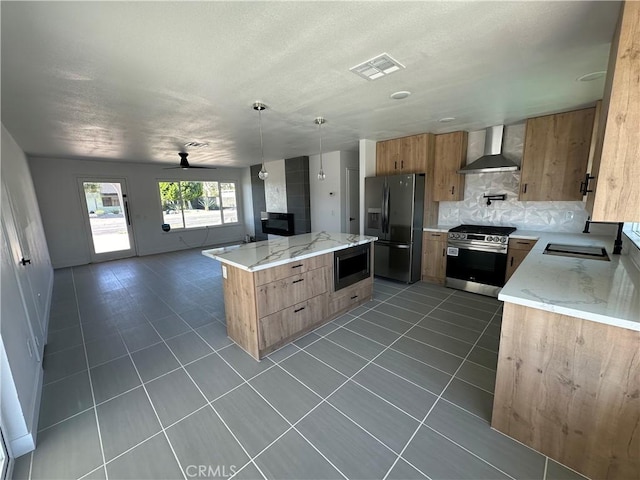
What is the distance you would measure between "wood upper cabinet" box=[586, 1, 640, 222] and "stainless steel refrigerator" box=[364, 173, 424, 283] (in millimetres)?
2637

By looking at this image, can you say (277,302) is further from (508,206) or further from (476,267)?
(508,206)

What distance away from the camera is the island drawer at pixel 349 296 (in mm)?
3084

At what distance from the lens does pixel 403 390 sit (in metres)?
2.01

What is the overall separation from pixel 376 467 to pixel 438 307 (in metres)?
2.34

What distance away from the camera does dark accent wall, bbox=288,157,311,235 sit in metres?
6.32

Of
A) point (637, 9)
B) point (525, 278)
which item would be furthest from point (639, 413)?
point (637, 9)

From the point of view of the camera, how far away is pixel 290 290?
2.58 meters

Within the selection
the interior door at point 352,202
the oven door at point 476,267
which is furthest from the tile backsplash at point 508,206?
the interior door at point 352,202

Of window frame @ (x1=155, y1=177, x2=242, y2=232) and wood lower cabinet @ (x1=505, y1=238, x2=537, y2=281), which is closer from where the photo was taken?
wood lower cabinet @ (x1=505, y1=238, x2=537, y2=281)

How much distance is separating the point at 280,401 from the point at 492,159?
3.94 metres

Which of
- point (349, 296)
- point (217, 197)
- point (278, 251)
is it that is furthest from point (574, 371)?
point (217, 197)

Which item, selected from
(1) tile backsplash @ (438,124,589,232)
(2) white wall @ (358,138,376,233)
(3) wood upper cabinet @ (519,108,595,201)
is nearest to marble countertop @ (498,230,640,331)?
(3) wood upper cabinet @ (519,108,595,201)

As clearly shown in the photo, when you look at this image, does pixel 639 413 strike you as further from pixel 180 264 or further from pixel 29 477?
pixel 180 264

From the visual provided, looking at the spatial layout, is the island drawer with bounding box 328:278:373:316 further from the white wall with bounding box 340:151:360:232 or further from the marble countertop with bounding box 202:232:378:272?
the white wall with bounding box 340:151:360:232
